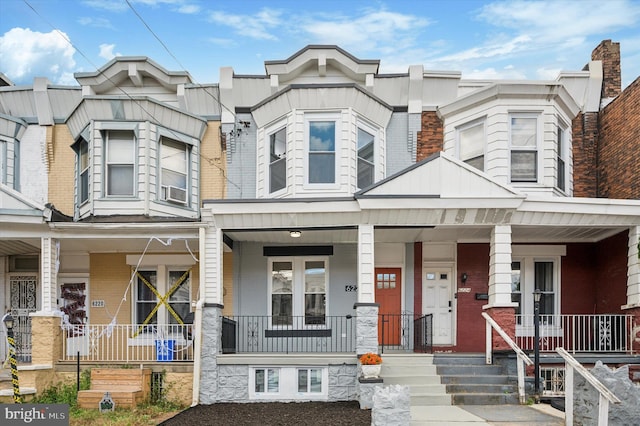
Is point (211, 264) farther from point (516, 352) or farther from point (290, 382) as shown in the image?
point (516, 352)


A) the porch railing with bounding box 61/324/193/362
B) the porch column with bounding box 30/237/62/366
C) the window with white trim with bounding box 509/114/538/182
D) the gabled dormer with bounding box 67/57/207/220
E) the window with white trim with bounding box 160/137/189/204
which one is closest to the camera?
the porch column with bounding box 30/237/62/366

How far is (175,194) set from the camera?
1516 cm

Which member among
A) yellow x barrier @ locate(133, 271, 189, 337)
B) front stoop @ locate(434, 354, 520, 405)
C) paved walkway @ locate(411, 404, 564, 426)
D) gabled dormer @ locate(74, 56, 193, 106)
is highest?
gabled dormer @ locate(74, 56, 193, 106)

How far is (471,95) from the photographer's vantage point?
1461cm

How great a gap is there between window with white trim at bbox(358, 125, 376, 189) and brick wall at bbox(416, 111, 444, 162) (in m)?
1.35

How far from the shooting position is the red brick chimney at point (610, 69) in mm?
15992

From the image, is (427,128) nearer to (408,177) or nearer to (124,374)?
(408,177)

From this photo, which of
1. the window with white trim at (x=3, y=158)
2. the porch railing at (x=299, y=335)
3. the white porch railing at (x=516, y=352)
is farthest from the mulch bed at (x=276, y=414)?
the window with white trim at (x=3, y=158)

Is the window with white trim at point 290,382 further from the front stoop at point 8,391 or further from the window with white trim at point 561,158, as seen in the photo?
the window with white trim at point 561,158

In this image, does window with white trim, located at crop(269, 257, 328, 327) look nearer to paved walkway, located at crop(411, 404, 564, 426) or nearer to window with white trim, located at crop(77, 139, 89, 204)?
paved walkway, located at crop(411, 404, 564, 426)

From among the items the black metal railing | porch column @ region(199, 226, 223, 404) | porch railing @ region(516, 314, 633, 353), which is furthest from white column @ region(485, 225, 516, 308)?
porch column @ region(199, 226, 223, 404)

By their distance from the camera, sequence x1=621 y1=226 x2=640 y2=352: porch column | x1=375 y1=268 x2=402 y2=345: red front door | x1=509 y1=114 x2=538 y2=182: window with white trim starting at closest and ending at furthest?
x1=621 y1=226 x2=640 y2=352: porch column < x1=509 y1=114 x2=538 y2=182: window with white trim < x1=375 y1=268 x2=402 y2=345: red front door

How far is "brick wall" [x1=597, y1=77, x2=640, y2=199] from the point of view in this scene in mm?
14320

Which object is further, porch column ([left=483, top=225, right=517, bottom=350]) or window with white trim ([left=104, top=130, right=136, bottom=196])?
window with white trim ([left=104, top=130, right=136, bottom=196])
